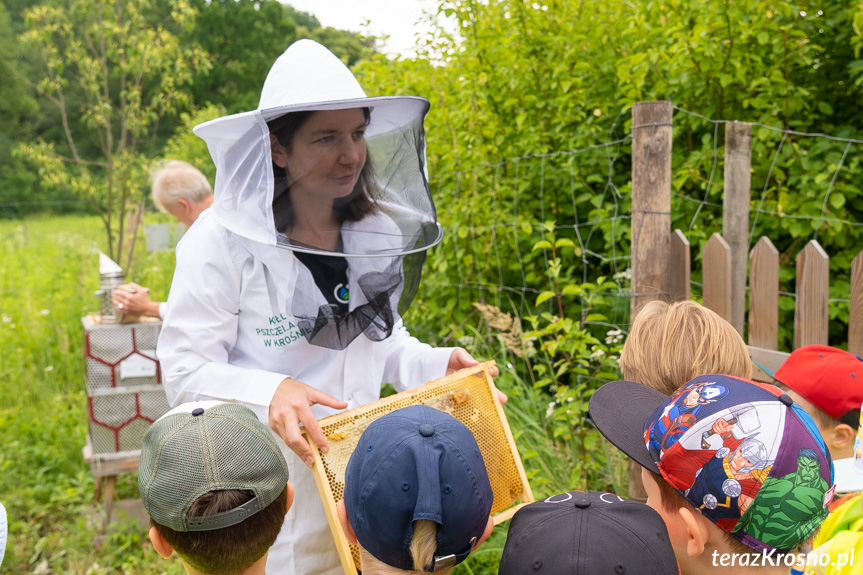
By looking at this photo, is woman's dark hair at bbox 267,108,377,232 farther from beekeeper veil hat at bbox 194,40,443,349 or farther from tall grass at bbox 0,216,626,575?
tall grass at bbox 0,216,626,575

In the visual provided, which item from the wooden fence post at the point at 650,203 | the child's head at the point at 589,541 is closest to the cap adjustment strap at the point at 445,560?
the child's head at the point at 589,541

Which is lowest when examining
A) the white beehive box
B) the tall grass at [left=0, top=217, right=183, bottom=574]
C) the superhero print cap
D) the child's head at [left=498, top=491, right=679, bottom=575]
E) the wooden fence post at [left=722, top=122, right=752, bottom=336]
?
the tall grass at [left=0, top=217, right=183, bottom=574]

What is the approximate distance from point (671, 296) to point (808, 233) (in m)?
0.73

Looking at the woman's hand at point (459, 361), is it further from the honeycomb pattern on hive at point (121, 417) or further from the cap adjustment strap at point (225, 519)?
the honeycomb pattern on hive at point (121, 417)

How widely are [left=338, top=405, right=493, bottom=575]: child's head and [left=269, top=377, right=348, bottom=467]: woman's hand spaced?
29cm

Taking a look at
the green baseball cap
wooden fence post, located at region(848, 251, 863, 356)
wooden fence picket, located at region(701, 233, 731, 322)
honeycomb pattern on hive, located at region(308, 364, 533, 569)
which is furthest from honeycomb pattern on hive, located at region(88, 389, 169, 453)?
wooden fence post, located at region(848, 251, 863, 356)

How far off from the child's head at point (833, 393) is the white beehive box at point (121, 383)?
3.01m

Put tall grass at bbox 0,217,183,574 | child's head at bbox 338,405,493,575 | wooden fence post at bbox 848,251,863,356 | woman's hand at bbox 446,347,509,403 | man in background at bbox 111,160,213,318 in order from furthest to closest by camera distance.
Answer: man in background at bbox 111,160,213,318, tall grass at bbox 0,217,183,574, wooden fence post at bbox 848,251,863,356, woman's hand at bbox 446,347,509,403, child's head at bbox 338,405,493,575

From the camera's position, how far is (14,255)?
990 cm

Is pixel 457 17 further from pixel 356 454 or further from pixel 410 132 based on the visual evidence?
pixel 356 454

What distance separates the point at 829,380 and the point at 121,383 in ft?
10.7

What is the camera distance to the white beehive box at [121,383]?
3488 millimetres

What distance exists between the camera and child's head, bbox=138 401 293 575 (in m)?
1.26

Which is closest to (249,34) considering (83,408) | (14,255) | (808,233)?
(14,255)
